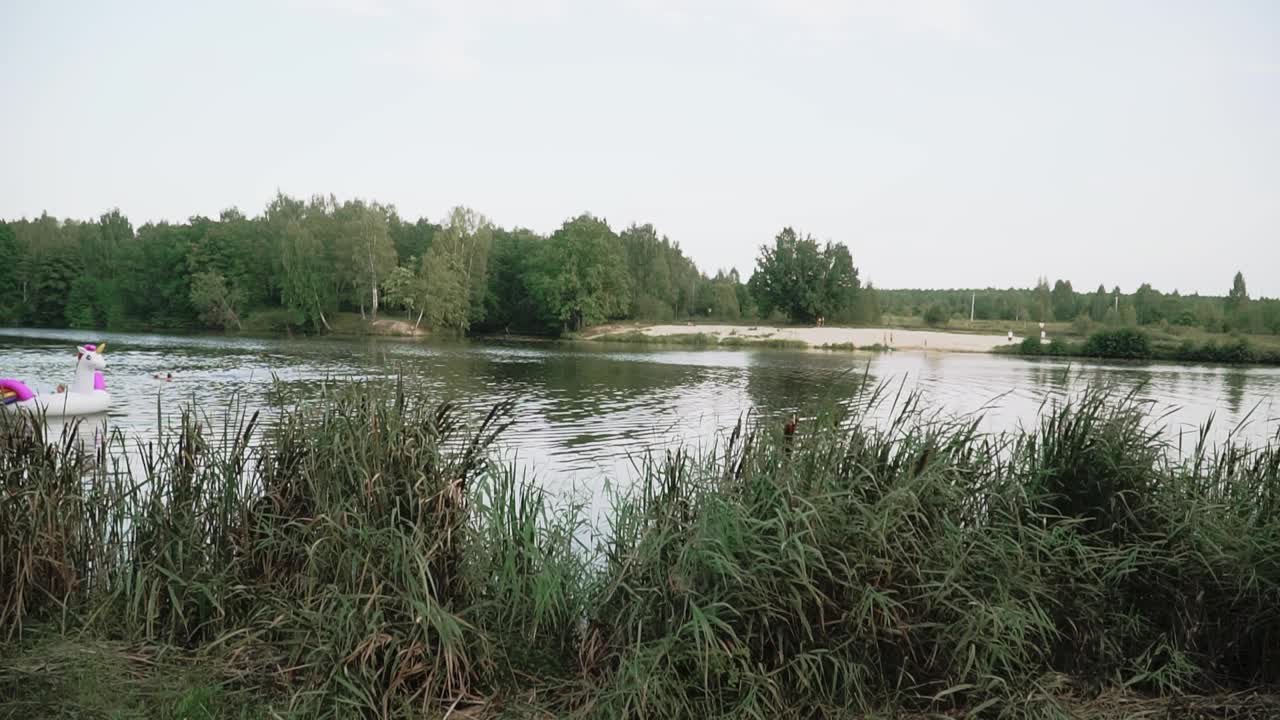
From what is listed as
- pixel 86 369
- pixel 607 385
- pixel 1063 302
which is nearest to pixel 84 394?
pixel 86 369

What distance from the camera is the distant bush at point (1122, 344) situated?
190 feet

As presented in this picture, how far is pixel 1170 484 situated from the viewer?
18.4ft

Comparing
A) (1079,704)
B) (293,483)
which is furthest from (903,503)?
(293,483)

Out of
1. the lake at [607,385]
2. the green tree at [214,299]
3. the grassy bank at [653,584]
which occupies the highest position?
the green tree at [214,299]

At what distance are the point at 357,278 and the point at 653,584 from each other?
84049 mm

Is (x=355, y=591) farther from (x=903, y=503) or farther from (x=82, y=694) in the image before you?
(x=903, y=503)

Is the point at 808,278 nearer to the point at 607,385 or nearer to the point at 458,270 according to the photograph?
the point at 458,270

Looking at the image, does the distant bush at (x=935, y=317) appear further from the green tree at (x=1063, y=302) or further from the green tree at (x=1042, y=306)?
the green tree at (x=1063, y=302)

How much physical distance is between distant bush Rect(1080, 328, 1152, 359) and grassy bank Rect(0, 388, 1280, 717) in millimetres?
59974

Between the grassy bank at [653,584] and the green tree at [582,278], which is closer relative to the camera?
the grassy bank at [653,584]

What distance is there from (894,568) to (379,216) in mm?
86404

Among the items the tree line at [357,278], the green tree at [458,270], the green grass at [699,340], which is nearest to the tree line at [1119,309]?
the tree line at [357,278]

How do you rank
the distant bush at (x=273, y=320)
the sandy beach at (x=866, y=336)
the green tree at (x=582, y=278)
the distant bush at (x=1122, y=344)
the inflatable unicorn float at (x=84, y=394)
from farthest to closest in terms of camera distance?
the green tree at (x=582, y=278) < the distant bush at (x=273, y=320) < the sandy beach at (x=866, y=336) < the distant bush at (x=1122, y=344) < the inflatable unicorn float at (x=84, y=394)

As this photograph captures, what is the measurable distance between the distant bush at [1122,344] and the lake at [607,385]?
7140 mm
